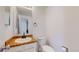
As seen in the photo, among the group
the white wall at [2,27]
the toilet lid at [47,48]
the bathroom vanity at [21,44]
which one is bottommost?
the toilet lid at [47,48]

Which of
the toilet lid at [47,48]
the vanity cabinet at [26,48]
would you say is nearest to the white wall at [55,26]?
the toilet lid at [47,48]

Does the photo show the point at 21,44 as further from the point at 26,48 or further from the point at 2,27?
the point at 2,27

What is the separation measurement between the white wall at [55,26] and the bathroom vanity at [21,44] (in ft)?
0.80

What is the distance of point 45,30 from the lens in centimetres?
137

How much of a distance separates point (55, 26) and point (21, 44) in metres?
0.53

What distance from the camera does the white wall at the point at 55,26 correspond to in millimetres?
1339

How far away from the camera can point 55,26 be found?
136 centimetres

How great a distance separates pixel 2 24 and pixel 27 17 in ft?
1.15

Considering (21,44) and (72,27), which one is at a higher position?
(72,27)

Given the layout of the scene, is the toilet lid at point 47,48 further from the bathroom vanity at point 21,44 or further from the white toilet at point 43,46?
the bathroom vanity at point 21,44

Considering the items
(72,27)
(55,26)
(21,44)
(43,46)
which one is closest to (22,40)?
(21,44)

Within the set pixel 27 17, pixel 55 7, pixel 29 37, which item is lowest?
pixel 29 37
